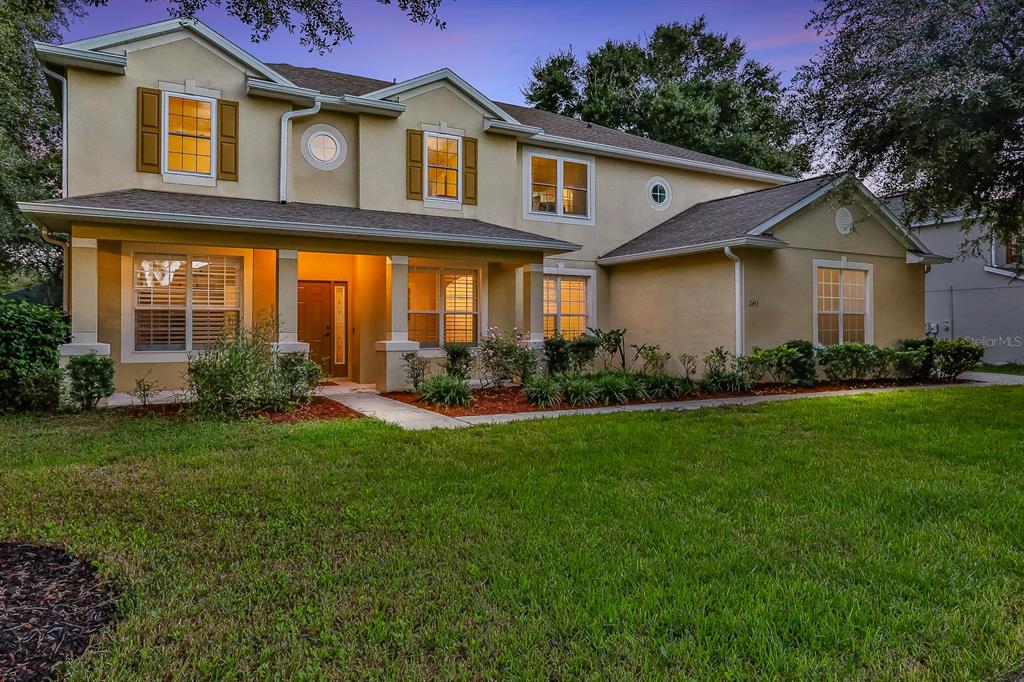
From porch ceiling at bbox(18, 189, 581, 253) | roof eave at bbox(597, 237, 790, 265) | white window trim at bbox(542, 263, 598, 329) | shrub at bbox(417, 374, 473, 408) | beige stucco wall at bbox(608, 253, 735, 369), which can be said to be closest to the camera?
porch ceiling at bbox(18, 189, 581, 253)

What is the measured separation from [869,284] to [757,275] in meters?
3.66

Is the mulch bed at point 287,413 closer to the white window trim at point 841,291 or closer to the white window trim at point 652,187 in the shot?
the white window trim at point 652,187

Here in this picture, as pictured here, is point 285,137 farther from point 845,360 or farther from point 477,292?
point 845,360

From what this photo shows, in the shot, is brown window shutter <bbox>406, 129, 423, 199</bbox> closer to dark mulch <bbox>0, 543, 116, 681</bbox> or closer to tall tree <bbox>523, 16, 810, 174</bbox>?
dark mulch <bbox>0, 543, 116, 681</bbox>

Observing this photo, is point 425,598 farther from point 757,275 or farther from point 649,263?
point 649,263

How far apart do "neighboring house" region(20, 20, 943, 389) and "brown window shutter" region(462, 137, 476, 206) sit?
45mm

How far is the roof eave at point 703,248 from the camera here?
455 inches

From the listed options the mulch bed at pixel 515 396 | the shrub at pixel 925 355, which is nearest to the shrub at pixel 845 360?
the mulch bed at pixel 515 396

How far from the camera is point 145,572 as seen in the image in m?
3.26

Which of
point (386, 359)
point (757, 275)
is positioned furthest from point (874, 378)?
point (386, 359)

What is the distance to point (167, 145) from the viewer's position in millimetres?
10602

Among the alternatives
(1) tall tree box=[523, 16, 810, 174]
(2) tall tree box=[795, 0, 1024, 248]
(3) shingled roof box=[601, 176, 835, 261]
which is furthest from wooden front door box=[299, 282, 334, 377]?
(1) tall tree box=[523, 16, 810, 174]

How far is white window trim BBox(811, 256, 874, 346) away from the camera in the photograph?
13.1 meters

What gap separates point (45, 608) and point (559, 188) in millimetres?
12844
